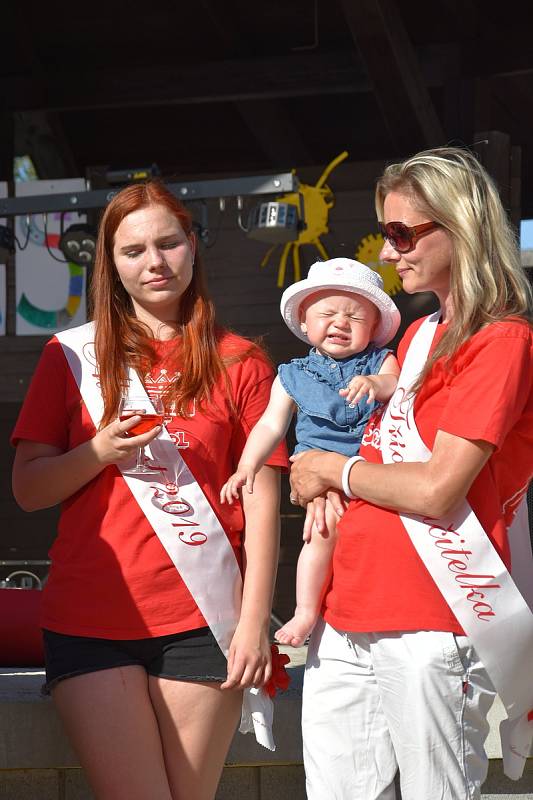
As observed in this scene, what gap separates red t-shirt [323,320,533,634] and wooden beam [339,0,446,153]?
4963 mm

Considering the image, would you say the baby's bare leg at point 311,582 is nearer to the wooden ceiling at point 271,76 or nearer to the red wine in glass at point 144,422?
the red wine in glass at point 144,422

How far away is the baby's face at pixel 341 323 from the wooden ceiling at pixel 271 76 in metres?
4.66

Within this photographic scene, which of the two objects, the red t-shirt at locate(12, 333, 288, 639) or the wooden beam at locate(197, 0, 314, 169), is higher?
the wooden beam at locate(197, 0, 314, 169)

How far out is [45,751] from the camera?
270cm

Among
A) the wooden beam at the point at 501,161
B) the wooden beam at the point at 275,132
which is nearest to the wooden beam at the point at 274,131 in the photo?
the wooden beam at the point at 275,132

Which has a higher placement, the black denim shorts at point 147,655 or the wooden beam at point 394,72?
the wooden beam at point 394,72

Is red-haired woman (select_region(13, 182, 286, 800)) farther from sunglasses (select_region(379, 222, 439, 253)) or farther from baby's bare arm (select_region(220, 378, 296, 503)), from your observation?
sunglasses (select_region(379, 222, 439, 253))

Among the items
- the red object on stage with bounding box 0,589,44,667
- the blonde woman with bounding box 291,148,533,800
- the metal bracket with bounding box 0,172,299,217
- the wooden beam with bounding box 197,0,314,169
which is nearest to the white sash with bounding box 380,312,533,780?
the blonde woman with bounding box 291,148,533,800

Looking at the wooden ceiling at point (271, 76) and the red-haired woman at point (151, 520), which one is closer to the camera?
the red-haired woman at point (151, 520)

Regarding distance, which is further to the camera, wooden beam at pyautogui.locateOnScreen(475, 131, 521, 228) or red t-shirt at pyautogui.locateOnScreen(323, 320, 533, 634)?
wooden beam at pyautogui.locateOnScreen(475, 131, 521, 228)

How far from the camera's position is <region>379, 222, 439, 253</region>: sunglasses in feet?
6.82

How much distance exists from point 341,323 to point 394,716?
798 millimetres

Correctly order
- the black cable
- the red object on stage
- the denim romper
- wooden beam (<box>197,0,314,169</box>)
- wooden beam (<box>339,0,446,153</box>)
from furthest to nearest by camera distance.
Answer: wooden beam (<box>197,0,314,169</box>) < the black cable < wooden beam (<box>339,0,446,153</box>) < the red object on stage < the denim romper

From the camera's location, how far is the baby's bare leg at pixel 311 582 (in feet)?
7.13
